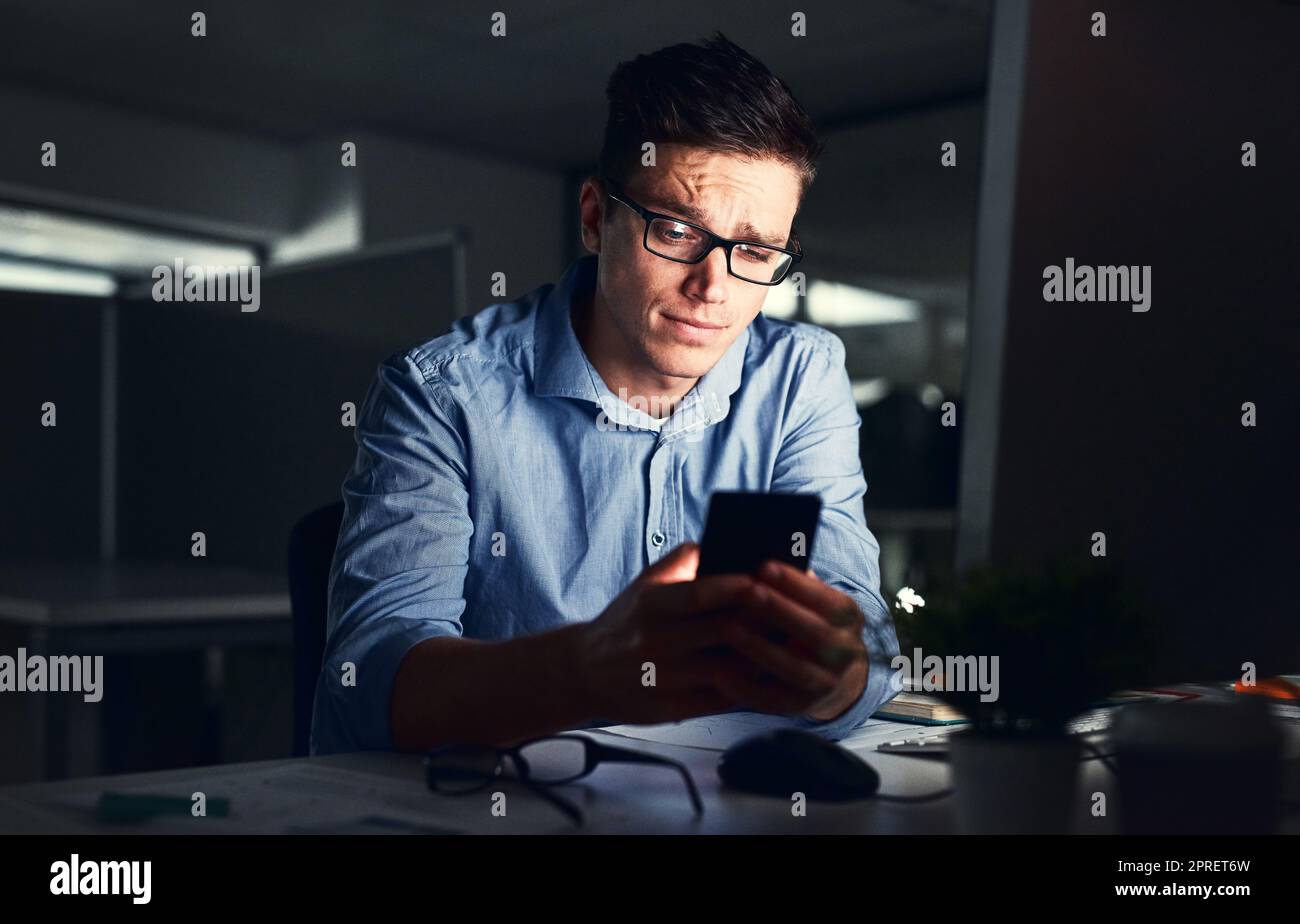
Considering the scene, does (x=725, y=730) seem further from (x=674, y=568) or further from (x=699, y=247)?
(x=699, y=247)

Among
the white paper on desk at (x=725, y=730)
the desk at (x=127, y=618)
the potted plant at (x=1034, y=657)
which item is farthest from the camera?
the desk at (x=127, y=618)

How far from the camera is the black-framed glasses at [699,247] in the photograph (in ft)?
3.86

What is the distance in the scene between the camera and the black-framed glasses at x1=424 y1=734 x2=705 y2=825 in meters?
0.74

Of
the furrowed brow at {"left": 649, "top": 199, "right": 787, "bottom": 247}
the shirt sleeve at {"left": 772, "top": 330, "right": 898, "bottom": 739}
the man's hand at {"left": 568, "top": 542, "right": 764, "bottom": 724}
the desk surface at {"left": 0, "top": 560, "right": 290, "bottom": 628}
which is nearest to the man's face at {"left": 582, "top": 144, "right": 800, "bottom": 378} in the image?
the furrowed brow at {"left": 649, "top": 199, "right": 787, "bottom": 247}

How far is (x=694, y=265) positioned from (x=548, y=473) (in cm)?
25

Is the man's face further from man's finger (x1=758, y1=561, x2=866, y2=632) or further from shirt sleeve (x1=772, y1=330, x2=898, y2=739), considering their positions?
man's finger (x1=758, y1=561, x2=866, y2=632)

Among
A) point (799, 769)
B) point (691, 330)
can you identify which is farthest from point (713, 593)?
point (691, 330)

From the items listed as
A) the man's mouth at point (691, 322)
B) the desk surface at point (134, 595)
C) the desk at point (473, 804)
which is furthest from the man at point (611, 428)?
the desk surface at point (134, 595)

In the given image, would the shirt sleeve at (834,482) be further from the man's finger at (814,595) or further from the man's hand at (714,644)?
the man's finger at (814,595)

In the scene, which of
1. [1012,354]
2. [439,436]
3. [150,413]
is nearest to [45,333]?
[150,413]

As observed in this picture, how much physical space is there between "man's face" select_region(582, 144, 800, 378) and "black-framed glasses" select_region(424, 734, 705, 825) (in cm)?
48

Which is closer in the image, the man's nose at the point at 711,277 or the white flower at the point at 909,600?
the white flower at the point at 909,600

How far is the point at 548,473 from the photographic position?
1249mm

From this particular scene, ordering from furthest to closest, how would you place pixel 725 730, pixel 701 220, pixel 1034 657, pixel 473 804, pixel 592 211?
pixel 592 211 < pixel 701 220 < pixel 725 730 < pixel 473 804 < pixel 1034 657
